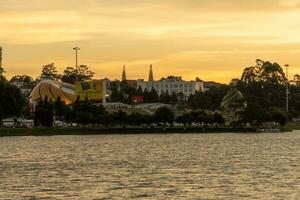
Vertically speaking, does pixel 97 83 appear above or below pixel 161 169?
above

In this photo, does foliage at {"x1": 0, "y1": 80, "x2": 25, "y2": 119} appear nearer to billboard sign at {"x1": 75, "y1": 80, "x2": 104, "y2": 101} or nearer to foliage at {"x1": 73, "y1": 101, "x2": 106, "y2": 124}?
foliage at {"x1": 73, "y1": 101, "x2": 106, "y2": 124}

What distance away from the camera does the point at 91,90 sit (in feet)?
592

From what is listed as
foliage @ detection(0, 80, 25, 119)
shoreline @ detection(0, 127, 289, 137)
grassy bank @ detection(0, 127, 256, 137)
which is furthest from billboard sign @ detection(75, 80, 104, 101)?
foliage @ detection(0, 80, 25, 119)

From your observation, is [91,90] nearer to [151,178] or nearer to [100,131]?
[100,131]

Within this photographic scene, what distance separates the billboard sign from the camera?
179875 millimetres

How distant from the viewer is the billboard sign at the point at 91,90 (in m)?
180

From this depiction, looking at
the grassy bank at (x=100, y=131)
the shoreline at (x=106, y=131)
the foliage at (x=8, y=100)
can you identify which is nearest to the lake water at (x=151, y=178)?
the grassy bank at (x=100, y=131)

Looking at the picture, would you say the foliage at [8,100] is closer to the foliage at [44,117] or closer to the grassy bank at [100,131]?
the foliage at [44,117]

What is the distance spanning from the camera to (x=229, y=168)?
57812 millimetres

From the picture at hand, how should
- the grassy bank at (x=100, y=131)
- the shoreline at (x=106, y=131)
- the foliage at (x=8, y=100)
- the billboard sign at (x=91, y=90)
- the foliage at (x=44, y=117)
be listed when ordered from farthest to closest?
1. the billboard sign at (x=91, y=90)
2. the foliage at (x=44, y=117)
3. the foliage at (x=8, y=100)
4. the shoreline at (x=106, y=131)
5. the grassy bank at (x=100, y=131)

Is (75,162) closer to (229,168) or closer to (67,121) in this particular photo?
(229,168)

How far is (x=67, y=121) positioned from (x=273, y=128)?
44677 millimetres

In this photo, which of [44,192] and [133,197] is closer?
[133,197]

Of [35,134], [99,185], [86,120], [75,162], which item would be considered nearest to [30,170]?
[75,162]
